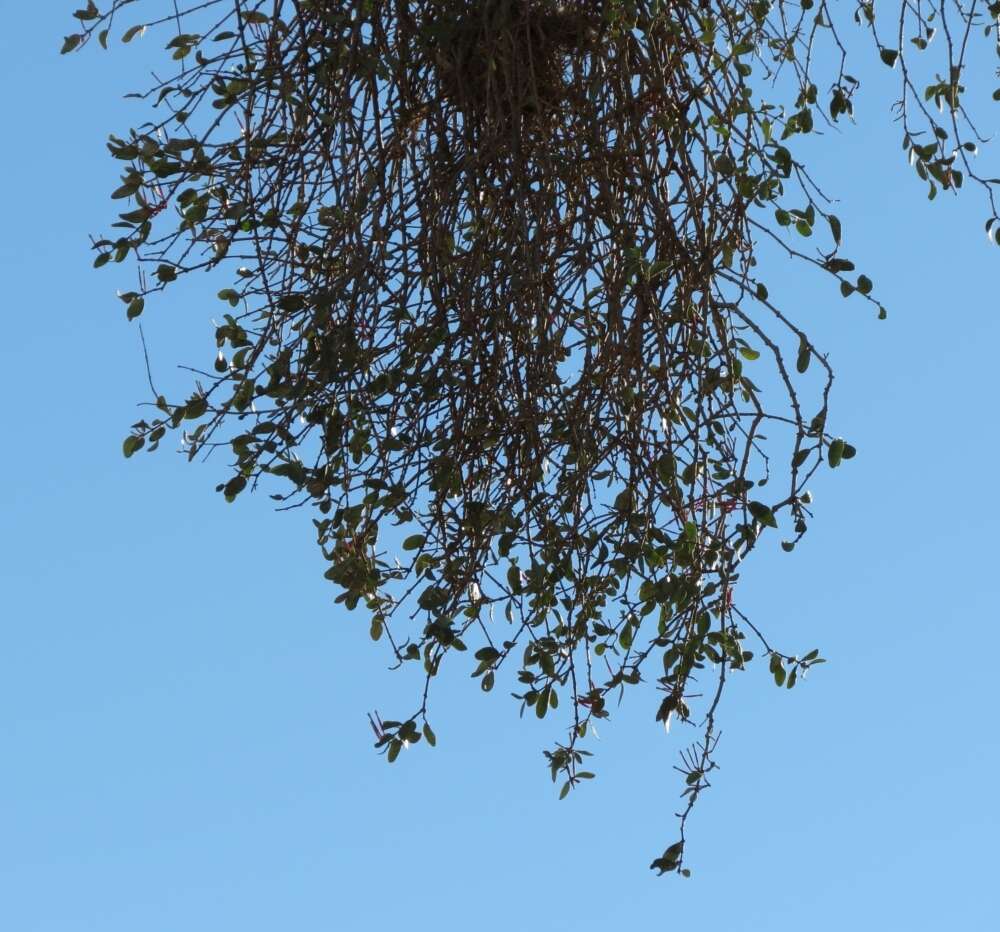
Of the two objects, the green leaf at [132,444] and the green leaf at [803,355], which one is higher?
the green leaf at [132,444]

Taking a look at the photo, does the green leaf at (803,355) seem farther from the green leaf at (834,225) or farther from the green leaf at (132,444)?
the green leaf at (132,444)

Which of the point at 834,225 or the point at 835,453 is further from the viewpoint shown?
the point at 834,225

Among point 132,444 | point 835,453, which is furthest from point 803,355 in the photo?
point 132,444

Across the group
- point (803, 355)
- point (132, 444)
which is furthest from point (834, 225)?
point (132, 444)

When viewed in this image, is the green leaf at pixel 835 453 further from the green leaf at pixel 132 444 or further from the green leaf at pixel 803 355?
the green leaf at pixel 132 444

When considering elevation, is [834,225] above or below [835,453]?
above

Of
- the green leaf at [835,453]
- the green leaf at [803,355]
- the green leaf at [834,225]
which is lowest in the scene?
the green leaf at [835,453]

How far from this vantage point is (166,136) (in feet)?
6.02

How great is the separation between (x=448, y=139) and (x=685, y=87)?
0.89ft

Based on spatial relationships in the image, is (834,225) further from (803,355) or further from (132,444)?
(132,444)

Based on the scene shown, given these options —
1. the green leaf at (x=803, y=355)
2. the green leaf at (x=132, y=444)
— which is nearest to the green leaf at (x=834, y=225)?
the green leaf at (x=803, y=355)

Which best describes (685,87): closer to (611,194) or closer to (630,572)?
(611,194)

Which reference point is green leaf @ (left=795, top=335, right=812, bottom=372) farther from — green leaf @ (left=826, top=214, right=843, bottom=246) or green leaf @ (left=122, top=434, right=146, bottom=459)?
green leaf @ (left=122, top=434, right=146, bottom=459)

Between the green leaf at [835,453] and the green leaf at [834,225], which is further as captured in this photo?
the green leaf at [834,225]
